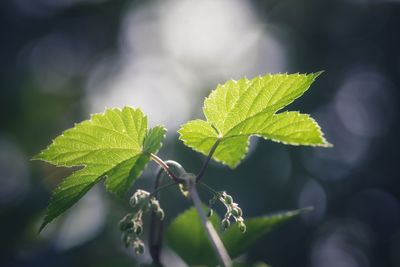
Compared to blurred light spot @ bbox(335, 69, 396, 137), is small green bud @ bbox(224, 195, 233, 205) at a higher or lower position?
higher

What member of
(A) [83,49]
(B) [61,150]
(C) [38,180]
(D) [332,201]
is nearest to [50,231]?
(C) [38,180]

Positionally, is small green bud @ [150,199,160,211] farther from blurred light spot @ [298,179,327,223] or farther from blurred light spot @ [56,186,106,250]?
blurred light spot @ [298,179,327,223]

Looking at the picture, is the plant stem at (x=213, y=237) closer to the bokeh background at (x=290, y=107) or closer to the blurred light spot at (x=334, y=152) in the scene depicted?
the bokeh background at (x=290, y=107)

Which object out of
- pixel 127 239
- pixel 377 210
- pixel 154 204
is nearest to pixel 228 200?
pixel 154 204

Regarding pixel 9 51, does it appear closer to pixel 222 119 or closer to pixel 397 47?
pixel 397 47

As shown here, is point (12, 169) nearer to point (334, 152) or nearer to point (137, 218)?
point (137, 218)

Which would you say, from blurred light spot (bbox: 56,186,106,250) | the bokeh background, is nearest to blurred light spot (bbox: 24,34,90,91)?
the bokeh background
